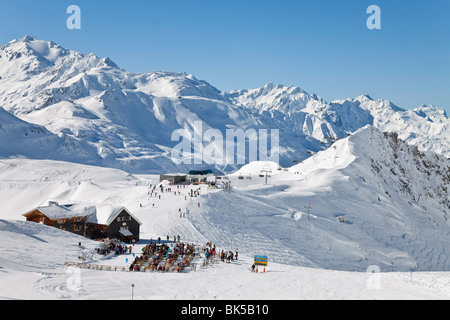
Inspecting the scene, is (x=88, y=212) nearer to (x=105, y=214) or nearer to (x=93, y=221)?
(x=93, y=221)

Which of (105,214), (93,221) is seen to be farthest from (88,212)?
(105,214)

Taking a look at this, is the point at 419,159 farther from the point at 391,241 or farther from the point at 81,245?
the point at 81,245

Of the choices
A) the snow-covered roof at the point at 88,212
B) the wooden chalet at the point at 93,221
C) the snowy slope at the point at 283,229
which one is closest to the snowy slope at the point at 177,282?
the snowy slope at the point at 283,229

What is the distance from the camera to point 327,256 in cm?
5725

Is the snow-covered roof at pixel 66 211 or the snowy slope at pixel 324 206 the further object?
the snowy slope at pixel 324 206

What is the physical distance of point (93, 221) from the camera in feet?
162

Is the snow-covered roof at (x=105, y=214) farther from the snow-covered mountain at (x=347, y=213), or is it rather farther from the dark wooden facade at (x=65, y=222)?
the snow-covered mountain at (x=347, y=213)

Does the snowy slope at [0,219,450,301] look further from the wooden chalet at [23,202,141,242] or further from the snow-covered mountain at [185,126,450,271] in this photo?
the snow-covered mountain at [185,126,450,271]

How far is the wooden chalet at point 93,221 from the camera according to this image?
4791 centimetres

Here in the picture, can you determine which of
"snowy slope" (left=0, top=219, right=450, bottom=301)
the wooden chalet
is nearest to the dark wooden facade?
the wooden chalet

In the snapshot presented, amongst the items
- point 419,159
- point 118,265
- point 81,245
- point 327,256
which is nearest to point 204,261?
point 118,265

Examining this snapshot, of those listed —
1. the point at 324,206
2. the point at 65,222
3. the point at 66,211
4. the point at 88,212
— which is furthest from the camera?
the point at 324,206

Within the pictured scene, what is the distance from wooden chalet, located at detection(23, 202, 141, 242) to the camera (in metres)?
47.9
